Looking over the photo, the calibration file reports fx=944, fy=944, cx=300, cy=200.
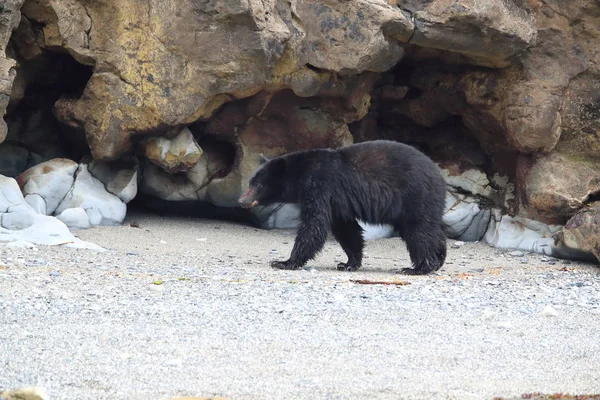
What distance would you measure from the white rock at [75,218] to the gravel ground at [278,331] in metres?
2.05

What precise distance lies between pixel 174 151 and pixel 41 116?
2.36 meters

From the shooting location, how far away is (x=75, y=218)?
41.9 ft

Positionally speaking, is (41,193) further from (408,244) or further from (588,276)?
(588,276)

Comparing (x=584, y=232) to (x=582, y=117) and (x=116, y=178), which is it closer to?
(x=582, y=117)

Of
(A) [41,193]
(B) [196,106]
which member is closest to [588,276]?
(B) [196,106]

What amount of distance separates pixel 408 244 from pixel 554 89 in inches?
176

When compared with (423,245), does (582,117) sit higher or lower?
higher

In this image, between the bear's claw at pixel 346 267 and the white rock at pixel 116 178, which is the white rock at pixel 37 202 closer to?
the white rock at pixel 116 178

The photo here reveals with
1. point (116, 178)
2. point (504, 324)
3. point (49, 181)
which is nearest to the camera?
point (504, 324)

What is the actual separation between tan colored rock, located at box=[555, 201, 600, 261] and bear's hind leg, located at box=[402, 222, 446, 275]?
9.03 feet

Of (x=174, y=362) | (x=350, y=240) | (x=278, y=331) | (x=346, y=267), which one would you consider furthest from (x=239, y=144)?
(x=174, y=362)

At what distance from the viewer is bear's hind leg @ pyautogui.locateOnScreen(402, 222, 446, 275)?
10.9 m

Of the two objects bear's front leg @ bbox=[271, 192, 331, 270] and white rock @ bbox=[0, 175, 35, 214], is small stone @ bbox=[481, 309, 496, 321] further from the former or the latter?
white rock @ bbox=[0, 175, 35, 214]

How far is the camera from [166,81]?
1270 cm
